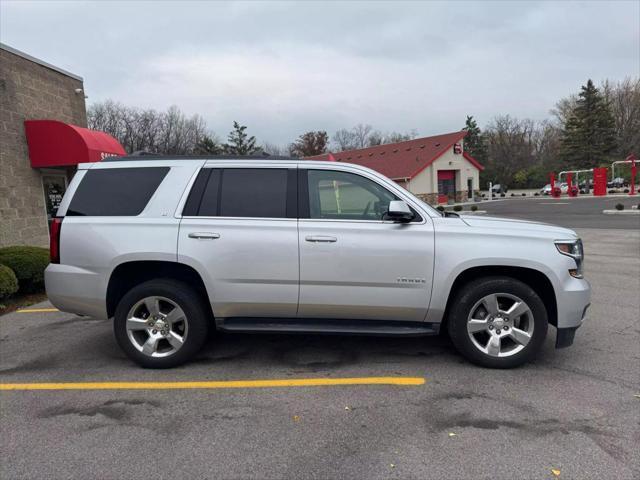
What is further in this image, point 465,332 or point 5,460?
point 465,332

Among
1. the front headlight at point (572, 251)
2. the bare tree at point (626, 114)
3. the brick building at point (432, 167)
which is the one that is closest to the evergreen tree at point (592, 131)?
the bare tree at point (626, 114)

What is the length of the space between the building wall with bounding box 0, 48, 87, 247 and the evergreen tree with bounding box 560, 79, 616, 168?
6245 centimetres

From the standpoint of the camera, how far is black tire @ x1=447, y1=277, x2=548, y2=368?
3900mm

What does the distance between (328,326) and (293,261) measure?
27.0 inches

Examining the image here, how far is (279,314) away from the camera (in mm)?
4113

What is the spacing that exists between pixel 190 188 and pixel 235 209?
48cm

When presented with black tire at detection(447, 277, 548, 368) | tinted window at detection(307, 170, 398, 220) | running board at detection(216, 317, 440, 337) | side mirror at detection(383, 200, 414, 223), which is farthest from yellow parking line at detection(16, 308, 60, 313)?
black tire at detection(447, 277, 548, 368)

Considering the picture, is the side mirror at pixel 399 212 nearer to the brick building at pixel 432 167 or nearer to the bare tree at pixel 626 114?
the brick building at pixel 432 167

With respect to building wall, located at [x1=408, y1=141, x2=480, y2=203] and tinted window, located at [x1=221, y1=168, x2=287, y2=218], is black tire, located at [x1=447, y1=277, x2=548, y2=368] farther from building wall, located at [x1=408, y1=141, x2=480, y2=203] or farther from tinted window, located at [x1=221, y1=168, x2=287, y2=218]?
building wall, located at [x1=408, y1=141, x2=480, y2=203]

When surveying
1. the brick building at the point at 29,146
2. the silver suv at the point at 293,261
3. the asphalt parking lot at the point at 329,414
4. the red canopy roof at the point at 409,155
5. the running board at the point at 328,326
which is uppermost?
the red canopy roof at the point at 409,155

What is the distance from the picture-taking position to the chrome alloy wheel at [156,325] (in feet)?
13.4

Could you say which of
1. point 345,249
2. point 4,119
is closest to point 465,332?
point 345,249

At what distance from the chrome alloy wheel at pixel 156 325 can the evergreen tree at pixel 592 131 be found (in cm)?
6556

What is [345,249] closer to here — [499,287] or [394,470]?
[499,287]
